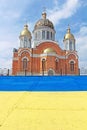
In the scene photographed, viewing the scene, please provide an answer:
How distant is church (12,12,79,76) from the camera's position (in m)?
29.8

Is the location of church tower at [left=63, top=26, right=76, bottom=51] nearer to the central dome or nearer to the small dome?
the central dome

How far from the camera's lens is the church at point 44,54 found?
29795 millimetres

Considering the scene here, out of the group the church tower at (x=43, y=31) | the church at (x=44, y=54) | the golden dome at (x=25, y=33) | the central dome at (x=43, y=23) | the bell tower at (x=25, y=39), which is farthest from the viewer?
the central dome at (x=43, y=23)

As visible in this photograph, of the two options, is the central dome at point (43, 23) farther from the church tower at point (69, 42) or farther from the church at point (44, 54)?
the church tower at point (69, 42)

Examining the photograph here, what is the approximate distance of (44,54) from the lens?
29844mm
